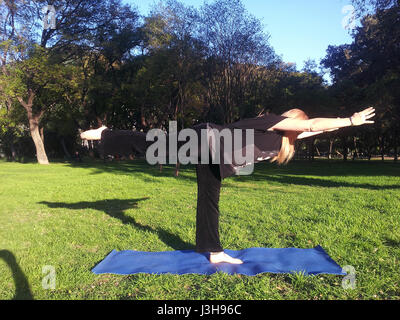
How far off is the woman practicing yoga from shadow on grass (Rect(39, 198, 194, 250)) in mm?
930

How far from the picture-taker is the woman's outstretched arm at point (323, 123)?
3.49m

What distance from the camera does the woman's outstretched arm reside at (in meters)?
3.49

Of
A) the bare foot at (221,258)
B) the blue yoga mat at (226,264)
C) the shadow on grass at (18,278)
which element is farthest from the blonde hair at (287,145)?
the shadow on grass at (18,278)

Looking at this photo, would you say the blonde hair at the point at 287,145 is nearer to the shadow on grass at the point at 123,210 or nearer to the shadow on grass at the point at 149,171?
the shadow on grass at the point at 123,210

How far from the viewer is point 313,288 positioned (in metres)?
3.70

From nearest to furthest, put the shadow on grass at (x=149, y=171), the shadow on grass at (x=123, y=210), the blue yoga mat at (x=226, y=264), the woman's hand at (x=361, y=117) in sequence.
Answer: the woman's hand at (x=361, y=117), the blue yoga mat at (x=226, y=264), the shadow on grass at (x=123, y=210), the shadow on grass at (x=149, y=171)

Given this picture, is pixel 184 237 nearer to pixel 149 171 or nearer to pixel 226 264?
pixel 226 264

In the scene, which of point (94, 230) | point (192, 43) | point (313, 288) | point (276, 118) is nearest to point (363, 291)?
point (313, 288)

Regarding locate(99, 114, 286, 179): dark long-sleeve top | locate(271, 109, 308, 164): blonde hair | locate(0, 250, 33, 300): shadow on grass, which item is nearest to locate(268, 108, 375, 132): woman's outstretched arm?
locate(99, 114, 286, 179): dark long-sleeve top

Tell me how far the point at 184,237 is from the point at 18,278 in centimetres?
291

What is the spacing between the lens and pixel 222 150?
4148 millimetres

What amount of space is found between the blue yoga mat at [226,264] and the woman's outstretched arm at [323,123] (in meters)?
2.01
